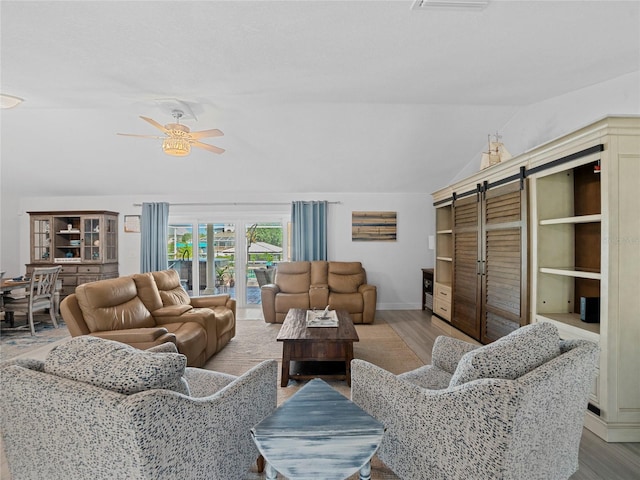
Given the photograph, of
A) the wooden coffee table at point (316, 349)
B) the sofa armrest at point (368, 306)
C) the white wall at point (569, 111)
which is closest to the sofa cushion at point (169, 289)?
the wooden coffee table at point (316, 349)

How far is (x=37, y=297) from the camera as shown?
180 inches

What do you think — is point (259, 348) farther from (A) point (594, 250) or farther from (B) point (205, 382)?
(A) point (594, 250)

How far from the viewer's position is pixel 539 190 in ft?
9.37

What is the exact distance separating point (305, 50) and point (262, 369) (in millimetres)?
2145

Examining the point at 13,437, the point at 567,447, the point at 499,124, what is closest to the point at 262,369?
the point at 13,437

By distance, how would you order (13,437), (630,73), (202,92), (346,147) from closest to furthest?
(13,437)
(630,73)
(202,92)
(346,147)

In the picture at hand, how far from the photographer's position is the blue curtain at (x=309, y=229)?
600 cm

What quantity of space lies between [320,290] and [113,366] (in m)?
4.19

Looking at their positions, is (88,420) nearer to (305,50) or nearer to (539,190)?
(305,50)

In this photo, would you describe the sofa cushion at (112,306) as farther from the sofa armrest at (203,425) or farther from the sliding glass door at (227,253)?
the sliding glass door at (227,253)

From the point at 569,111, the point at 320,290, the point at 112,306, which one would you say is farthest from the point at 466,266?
the point at 112,306

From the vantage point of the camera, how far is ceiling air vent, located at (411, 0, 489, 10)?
5.81ft

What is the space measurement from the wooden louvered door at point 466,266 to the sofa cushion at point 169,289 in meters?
3.50

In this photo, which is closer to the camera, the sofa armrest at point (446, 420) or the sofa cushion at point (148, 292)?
the sofa armrest at point (446, 420)
